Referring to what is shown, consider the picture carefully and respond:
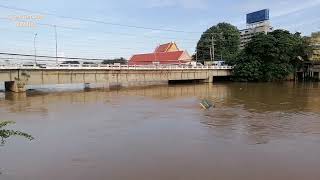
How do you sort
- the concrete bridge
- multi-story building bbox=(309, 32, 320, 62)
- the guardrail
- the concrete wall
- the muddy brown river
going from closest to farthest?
the muddy brown river, the concrete bridge, the concrete wall, the guardrail, multi-story building bbox=(309, 32, 320, 62)

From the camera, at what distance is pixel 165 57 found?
286 ft


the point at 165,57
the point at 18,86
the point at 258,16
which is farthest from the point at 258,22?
the point at 18,86

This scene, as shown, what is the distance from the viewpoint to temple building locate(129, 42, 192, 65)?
81.4 metres

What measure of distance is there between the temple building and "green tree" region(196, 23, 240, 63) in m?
6.94

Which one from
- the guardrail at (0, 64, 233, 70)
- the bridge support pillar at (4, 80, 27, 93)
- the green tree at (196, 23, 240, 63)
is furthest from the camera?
the green tree at (196, 23, 240, 63)

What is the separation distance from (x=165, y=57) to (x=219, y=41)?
16.5 m

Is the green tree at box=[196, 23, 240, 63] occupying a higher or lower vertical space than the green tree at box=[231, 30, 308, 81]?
higher

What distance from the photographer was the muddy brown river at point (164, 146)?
37.3ft

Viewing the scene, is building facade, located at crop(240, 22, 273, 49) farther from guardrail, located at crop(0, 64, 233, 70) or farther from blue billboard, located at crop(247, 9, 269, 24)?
guardrail, located at crop(0, 64, 233, 70)

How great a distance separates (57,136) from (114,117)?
6709 millimetres

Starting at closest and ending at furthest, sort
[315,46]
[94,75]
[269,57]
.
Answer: [94,75]
[269,57]
[315,46]

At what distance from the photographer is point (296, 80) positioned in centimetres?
6806

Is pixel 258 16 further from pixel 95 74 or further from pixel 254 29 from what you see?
pixel 95 74

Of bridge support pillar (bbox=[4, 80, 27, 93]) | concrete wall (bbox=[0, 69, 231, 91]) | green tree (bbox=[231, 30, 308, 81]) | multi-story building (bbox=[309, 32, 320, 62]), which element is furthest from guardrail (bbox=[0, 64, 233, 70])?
multi-story building (bbox=[309, 32, 320, 62])
